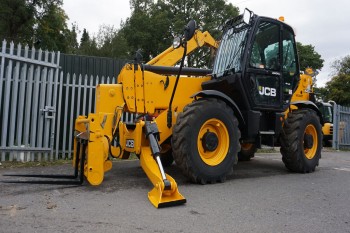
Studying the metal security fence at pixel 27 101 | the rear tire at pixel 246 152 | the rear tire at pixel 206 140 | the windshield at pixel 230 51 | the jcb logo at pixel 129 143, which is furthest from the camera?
the rear tire at pixel 246 152

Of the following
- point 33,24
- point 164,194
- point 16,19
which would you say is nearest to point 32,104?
point 164,194

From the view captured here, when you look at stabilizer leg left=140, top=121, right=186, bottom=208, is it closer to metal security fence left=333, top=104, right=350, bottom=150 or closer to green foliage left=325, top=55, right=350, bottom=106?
metal security fence left=333, top=104, right=350, bottom=150

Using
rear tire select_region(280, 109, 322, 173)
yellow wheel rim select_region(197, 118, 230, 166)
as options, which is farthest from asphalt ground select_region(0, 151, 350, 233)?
rear tire select_region(280, 109, 322, 173)

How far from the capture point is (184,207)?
12.8ft

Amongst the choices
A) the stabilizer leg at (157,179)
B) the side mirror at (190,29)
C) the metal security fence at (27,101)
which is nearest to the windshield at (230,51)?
the side mirror at (190,29)

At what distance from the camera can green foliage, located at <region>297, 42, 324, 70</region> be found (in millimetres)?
53469

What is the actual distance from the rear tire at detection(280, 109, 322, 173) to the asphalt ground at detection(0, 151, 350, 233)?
83 centimetres

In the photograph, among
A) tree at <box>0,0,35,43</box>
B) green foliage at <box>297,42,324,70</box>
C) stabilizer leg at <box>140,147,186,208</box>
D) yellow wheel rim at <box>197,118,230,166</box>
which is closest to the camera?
stabilizer leg at <box>140,147,186,208</box>

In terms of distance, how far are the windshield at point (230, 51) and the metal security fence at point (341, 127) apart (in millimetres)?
9949

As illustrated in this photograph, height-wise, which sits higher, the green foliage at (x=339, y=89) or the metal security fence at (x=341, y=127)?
the green foliage at (x=339, y=89)

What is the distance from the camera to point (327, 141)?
59.1ft

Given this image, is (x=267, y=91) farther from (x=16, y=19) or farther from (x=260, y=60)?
(x=16, y=19)

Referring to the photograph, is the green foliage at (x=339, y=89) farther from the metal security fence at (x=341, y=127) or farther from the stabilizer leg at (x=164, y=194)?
the stabilizer leg at (x=164, y=194)

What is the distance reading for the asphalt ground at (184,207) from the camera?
328 cm
